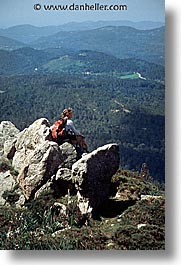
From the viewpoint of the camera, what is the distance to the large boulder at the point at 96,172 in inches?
162

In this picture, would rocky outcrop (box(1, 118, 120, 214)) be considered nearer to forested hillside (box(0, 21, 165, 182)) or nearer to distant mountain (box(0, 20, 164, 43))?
forested hillside (box(0, 21, 165, 182))

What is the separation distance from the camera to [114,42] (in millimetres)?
4324

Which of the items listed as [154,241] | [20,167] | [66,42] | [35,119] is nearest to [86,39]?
[66,42]

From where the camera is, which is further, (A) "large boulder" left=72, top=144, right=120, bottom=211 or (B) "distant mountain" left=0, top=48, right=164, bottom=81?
(B) "distant mountain" left=0, top=48, right=164, bottom=81

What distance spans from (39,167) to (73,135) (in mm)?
270

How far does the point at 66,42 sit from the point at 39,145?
63 centimetres

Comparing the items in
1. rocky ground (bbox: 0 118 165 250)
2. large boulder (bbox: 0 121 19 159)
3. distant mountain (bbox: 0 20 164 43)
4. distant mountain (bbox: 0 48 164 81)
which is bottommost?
rocky ground (bbox: 0 118 165 250)

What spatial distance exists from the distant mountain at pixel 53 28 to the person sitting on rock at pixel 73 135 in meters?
0.49

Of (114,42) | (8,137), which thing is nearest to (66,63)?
(114,42)

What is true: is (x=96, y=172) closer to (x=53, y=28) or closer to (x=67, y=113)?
(x=67, y=113)

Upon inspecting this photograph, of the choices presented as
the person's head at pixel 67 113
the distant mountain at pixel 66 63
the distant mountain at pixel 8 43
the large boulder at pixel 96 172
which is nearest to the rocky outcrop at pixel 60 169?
the large boulder at pixel 96 172

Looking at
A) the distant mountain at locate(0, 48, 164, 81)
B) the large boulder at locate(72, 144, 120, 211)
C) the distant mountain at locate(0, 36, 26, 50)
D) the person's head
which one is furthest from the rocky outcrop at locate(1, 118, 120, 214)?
the distant mountain at locate(0, 36, 26, 50)

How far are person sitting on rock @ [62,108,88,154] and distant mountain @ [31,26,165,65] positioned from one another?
0.40 meters

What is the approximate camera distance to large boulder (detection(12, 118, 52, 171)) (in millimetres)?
4188
